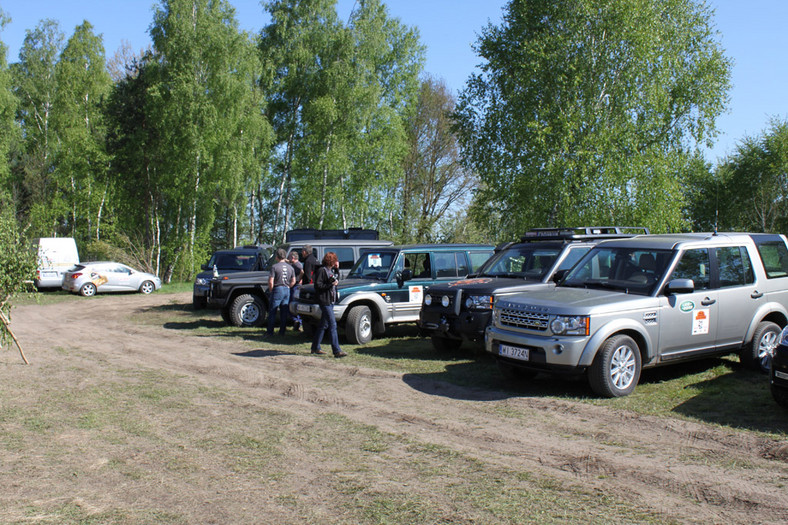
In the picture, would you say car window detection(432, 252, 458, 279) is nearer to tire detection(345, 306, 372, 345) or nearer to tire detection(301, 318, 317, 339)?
tire detection(345, 306, 372, 345)

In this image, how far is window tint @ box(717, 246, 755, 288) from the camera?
8602 mm

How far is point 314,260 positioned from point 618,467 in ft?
33.3

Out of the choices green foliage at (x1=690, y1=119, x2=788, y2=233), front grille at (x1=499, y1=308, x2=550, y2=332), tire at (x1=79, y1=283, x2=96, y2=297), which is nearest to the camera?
front grille at (x1=499, y1=308, x2=550, y2=332)

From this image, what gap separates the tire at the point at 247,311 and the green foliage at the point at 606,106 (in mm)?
12845

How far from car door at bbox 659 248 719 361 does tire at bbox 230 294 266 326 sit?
10.2 m

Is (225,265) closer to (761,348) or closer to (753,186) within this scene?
(761,348)

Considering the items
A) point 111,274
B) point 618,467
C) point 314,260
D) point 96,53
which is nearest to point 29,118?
point 96,53

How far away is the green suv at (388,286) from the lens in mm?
12188

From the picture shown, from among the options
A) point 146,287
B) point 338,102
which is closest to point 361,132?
point 338,102

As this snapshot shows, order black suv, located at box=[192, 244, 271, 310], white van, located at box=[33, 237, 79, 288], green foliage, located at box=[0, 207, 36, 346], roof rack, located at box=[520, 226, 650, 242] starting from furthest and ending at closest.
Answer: white van, located at box=[33, 237, 79, 288] < black suv, located at box=[192, 244, 271, 310] < roof rack, located at box=[520, 226, 650, 242] < green foliage, located at box=[0, 207, 36, 346]

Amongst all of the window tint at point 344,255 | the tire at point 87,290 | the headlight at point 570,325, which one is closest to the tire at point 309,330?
the window tint at point 344,255

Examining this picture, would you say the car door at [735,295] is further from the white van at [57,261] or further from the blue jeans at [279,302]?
the white van at [57,261]

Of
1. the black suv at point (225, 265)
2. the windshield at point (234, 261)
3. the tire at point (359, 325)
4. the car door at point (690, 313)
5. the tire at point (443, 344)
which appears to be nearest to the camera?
the car door at point (690, 313)

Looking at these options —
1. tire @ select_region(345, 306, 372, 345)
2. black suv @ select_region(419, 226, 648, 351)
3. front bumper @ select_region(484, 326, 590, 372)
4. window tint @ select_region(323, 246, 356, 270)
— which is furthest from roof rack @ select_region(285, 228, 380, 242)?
front bumper @ select_region(484, 326, 590, 372)
